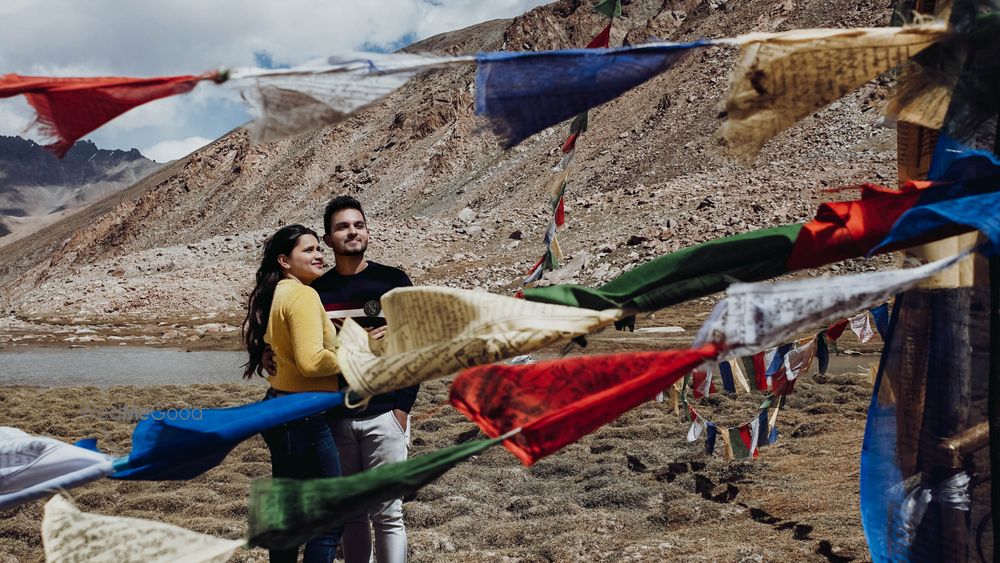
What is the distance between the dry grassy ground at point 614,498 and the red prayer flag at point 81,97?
2454 mm

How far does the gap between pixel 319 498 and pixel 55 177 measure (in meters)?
193

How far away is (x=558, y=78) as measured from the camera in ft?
5.25

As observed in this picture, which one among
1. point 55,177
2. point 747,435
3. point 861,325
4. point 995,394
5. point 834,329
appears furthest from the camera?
point 55,177

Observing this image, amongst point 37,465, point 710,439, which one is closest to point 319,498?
point 37,465

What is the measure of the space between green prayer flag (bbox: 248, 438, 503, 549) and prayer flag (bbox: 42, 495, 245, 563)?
136 mm

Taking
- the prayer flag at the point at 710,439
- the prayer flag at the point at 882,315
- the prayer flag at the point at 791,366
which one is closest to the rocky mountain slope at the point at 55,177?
the prayer flag at the point at 710,439

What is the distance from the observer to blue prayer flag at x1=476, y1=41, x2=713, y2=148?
1588 mm

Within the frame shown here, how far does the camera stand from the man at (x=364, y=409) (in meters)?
2.59

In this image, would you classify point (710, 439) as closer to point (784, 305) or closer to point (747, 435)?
point (747, 435)

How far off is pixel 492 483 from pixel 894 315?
3.15 m

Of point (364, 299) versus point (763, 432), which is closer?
point (364, 299)

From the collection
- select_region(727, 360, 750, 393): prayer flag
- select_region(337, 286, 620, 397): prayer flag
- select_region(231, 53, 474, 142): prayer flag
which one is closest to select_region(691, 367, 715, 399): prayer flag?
select_region(727, 360, 750, 393): prayer flag

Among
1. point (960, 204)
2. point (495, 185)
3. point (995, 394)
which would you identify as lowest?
point (995, 394)

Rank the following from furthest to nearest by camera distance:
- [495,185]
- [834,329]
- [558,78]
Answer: [495,185] → [834,329] → [558,78]
